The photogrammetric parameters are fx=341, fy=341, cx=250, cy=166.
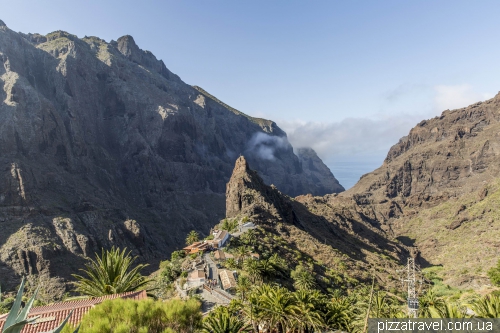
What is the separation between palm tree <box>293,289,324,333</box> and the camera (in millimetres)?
26094

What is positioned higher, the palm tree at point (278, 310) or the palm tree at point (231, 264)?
the palm tree at point (231, 264)

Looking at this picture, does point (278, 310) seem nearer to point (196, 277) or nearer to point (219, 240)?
point (196, 277)

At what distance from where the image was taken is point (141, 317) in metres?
19.6

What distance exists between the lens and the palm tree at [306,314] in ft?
85.6

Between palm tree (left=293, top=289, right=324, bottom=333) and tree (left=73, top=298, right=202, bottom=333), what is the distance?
27.7ft

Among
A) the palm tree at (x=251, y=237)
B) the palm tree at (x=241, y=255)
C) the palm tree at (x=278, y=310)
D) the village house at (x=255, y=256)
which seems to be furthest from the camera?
the palm tree at (x=251, y=237)

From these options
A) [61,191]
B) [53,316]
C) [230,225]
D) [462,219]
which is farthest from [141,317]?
[462,219]

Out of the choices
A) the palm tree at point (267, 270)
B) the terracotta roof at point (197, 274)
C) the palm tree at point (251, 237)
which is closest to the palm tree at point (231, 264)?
the terracotta roof at point (197, 274)

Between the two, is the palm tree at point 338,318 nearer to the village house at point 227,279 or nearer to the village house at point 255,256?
the village house at point 227,279

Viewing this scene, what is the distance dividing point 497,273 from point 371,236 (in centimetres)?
6231

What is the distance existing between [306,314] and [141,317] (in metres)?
12.8

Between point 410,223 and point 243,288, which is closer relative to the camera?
point 243,288

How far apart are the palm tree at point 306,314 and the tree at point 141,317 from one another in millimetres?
8442

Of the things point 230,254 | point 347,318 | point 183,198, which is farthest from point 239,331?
point 183,198
